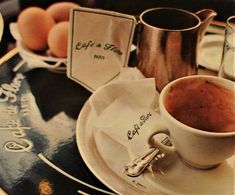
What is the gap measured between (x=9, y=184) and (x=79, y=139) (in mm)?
105

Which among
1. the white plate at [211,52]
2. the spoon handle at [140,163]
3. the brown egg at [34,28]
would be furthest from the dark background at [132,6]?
the spoon handle at [140,163]

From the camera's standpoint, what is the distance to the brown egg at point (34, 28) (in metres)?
0.74

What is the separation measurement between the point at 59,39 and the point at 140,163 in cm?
34

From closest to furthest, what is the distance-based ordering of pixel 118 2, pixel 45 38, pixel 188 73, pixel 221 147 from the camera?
pixel 221 147
pixel 188 73
pixel 45 38
pixel 118 2

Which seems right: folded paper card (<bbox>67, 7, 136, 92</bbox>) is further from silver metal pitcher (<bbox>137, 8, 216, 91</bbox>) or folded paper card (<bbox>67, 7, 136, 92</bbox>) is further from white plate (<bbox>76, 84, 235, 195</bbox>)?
white plate (<bbox>76, 84, 235, 195</bbox>)

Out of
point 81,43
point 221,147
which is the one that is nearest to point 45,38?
point 81,43

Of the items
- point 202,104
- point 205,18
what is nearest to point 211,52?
point 205,18

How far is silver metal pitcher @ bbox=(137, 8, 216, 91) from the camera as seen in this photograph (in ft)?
1.88

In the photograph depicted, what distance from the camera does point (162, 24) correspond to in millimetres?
633

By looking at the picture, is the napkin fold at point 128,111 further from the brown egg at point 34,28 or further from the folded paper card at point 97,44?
the brown egg at point 34,28

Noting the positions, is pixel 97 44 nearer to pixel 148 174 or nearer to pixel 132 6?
pixel 148 174

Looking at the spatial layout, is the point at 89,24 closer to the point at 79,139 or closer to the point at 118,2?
the point at 79,139

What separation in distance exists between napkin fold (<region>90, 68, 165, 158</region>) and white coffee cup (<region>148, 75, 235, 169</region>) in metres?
0.02

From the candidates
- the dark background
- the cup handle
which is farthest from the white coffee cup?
the dark background
